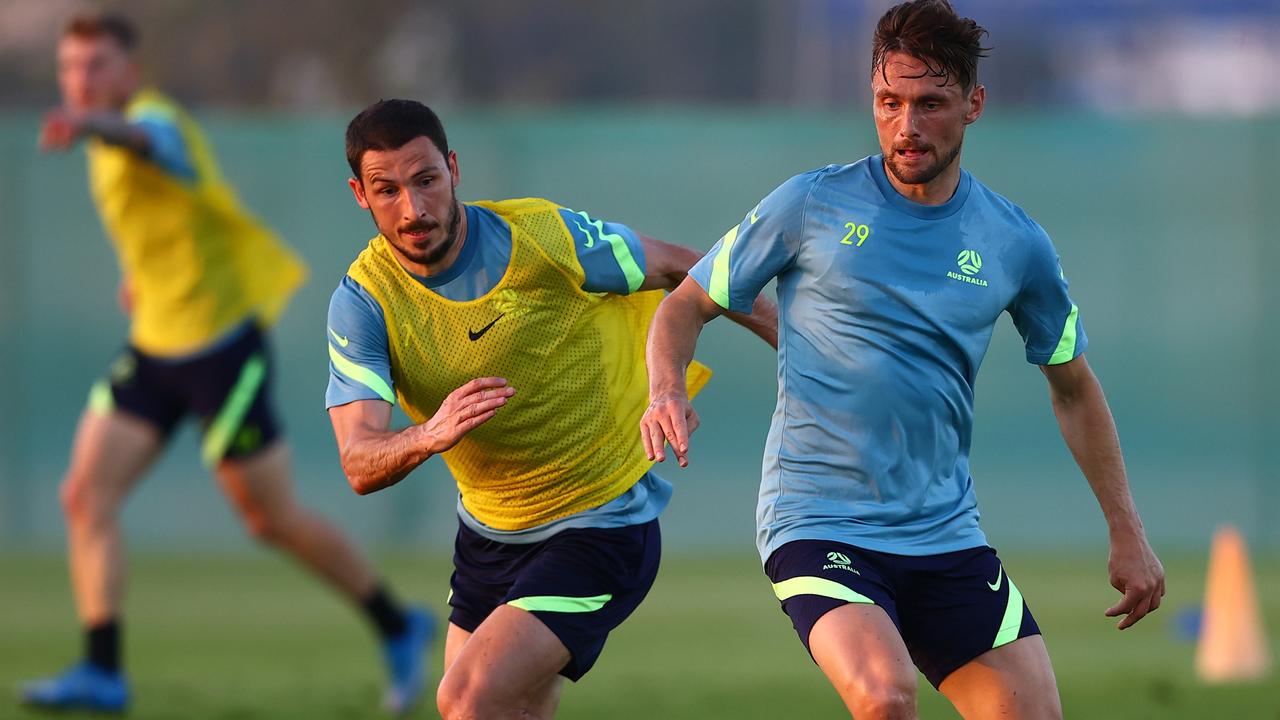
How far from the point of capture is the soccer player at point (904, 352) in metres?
4.92

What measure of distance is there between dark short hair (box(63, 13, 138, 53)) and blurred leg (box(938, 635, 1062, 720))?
5341 mm

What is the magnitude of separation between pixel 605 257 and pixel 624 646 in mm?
4662

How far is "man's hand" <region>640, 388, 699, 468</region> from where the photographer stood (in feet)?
15.0

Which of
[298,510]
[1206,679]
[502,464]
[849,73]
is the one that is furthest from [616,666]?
[849,73]

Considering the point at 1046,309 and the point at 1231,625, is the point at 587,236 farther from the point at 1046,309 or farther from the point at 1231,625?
the point at 1231,625

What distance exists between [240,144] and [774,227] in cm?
1060

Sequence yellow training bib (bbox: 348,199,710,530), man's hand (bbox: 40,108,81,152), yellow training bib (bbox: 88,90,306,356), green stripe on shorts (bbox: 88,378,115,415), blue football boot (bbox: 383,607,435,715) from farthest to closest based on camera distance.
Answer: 1. yellow training bib (bbox: 88,90,306,356)
2. green stripe on shorts (bbox: 88,378,115,415)
3. blue football boot (bbox: 383,607,435,715)
4. man's hand (bbox: 40,108,81,152)
5. yellow training bib (bbox: 348,199,710,530)

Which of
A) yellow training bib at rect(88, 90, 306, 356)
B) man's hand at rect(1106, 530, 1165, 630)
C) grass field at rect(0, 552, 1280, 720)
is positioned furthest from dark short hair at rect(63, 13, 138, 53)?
man's hand at rect(1106, 530, 1165, 630)

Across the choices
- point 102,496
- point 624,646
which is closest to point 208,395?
point 102,496

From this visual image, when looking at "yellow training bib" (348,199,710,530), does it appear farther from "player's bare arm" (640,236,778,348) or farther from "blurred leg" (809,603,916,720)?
"blurred leg" (809,603,916,720)

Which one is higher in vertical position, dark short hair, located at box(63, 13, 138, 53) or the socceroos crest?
dark short hair, located at box(63, 13, 138, 53)

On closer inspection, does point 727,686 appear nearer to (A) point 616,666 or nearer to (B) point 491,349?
(A) point 616,666

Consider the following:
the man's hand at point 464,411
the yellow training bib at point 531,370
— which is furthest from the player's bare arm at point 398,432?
the yellow training bib at point 531,370

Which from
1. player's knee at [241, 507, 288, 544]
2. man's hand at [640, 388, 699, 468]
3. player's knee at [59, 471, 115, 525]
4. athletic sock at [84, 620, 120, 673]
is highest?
man's hand at [640, 388, 699, 468]
